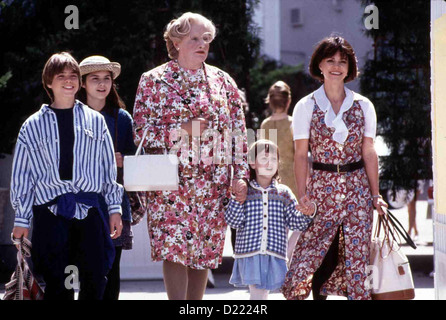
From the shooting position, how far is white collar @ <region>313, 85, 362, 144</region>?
5.62 meters

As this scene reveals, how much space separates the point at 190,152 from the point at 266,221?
3.01 ft

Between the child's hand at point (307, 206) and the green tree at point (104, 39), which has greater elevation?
the green tree at point (104, 39)

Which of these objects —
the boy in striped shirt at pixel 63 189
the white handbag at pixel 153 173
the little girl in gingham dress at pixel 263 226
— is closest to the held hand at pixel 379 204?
the little girl in gingham dress at pixel 263 226

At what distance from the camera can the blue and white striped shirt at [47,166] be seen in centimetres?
489

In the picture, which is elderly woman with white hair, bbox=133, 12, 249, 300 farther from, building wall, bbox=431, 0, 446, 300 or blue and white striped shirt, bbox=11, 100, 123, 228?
building wall, bbox=431, 0, 446, 300

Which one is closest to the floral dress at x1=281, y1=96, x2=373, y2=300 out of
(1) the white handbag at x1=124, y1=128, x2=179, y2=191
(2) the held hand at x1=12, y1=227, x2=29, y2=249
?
(1) the white handbag at x1=124, y1=128, x2=179, y2=191

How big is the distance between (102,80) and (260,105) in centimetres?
487

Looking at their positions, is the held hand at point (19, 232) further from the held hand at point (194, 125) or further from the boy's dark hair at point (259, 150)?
the boy's dark hair at point (259, 150)

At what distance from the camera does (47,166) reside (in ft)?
16.1

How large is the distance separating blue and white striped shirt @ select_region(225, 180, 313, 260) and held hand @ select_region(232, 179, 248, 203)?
0.75 feet

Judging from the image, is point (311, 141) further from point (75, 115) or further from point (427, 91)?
point (427, 91)

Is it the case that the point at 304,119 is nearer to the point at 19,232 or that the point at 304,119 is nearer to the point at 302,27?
the point at 19,232

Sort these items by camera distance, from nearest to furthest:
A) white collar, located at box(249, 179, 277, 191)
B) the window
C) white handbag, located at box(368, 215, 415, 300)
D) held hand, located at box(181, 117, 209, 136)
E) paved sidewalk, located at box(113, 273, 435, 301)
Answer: held hand, located at box(181, 117, 209, 136) < white handbag, located at box(368, 215, 415, 300) < white collar, located at box(249, 179, 277, 191) < paved sidewalk, located at box(113, 273, 435, 301) < the window

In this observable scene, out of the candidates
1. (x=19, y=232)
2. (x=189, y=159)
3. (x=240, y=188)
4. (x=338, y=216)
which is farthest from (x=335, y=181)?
(x=19, y=232)
